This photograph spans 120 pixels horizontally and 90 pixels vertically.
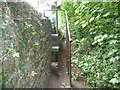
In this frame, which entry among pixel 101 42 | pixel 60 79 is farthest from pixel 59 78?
pixel 101 42

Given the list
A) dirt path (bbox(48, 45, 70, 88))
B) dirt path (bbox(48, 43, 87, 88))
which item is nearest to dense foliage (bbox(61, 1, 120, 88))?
dirt path (bbox(48, 43, 87, 88))

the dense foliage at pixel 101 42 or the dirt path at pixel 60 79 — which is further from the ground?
the dense foliage at pixel 101 42

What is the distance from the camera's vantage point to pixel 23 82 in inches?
37.1

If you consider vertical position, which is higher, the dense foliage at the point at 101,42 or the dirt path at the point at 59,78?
the dense foliage at the point at 101,42

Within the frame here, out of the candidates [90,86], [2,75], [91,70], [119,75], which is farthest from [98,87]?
[2,75]

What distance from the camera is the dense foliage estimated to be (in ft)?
4.37

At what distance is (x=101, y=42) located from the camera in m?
1.84

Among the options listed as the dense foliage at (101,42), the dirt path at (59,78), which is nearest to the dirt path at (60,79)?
the dirt path at (59,78)

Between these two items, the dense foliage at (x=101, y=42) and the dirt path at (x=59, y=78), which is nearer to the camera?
the dense foliage at (x=101, y=42)

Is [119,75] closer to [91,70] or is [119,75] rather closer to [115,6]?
[91,70]

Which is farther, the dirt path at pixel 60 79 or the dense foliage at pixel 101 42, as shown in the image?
the dirt path at pixel 60 79

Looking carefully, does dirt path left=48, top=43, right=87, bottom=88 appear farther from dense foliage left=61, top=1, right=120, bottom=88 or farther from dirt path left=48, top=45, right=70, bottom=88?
dense foliage left=61, top=1, right=120, bottom=88

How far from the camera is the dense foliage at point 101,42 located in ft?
4.37

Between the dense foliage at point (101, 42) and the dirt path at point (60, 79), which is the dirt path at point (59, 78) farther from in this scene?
the dense foliage at point (101, 42)
